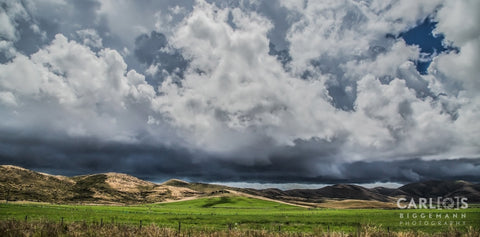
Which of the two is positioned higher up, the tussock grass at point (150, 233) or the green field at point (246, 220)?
the tussock grass at point (150, 233)

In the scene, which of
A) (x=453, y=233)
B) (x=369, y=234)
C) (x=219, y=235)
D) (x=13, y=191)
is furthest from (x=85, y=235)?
(x=13, y=191)

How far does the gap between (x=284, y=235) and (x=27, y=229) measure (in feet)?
67.2

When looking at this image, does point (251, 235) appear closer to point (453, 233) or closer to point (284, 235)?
point (284, 235)

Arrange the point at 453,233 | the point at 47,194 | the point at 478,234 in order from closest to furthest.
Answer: the point at 478,234, the point at 453,233, the point at 47,194

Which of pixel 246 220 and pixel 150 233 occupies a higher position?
pixel 150 233

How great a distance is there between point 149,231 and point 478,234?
2355cm

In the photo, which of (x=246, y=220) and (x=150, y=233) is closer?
(x=150, y=233)

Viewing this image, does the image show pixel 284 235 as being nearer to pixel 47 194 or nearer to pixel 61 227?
pixel 61 227

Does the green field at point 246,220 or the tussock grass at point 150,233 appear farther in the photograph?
A: the green field at point 246,220

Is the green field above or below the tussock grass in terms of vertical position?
below

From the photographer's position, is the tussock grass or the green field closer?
the tussock grass

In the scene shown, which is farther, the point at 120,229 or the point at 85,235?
the point at 120,229

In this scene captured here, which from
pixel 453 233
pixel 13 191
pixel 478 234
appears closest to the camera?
pixel 478 234

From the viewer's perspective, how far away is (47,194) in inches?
7835
